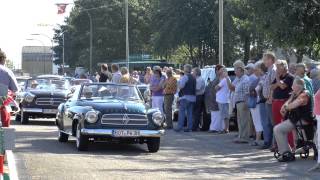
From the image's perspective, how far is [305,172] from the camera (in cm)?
1151

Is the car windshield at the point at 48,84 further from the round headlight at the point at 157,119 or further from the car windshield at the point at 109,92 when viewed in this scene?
the round headlight at the point at 157,119

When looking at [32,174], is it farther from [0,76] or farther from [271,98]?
[271,98]

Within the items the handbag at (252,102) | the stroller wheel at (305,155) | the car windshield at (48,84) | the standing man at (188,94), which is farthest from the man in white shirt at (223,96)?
the car windshield at (48,84)

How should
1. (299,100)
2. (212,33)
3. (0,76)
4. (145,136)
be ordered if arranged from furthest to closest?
(212,33) < (145,136) < (299,100) < (0,76)

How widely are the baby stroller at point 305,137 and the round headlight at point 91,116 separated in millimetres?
3620

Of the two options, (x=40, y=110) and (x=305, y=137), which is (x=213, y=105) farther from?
(x=305, y=137)

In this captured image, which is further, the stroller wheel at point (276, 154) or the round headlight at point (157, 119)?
the round headlight at point (157, 119)

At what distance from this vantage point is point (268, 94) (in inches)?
578

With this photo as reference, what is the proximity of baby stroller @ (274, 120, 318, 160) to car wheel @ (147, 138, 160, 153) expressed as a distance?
2.58 m

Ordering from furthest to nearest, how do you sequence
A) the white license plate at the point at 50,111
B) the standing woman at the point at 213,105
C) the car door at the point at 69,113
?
the white license plate at the point at 50,111 → the standing woman at the point at 213,105 → the car door at the point at 69,113

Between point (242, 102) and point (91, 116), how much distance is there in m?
4.13

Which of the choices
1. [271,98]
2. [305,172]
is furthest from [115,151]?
[305,172]

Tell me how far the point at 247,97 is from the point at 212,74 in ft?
16.1

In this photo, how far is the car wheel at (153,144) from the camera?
47.4 feet
